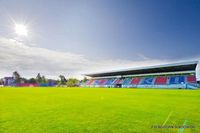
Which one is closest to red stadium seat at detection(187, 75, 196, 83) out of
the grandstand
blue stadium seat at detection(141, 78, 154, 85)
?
the grandstand

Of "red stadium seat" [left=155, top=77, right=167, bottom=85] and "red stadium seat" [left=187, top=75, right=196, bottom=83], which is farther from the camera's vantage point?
"red stadium seat" [left=155, top=77, right=167, bottom=85]

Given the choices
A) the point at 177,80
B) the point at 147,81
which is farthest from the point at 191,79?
the point at 147,81

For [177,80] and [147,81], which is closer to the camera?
[177,80]

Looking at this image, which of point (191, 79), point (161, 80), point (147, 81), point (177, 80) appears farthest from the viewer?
point (147, 81)

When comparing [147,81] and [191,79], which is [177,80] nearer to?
[191,79]

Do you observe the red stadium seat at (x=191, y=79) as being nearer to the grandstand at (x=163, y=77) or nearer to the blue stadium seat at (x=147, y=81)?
the grandstand at (x=163, y=77)

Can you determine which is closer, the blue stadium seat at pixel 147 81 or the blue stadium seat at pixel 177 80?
the blue stadium seat at pixel 177 80

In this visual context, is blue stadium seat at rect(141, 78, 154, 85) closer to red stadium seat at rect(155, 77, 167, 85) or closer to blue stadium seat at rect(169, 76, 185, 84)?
red stadium seat at rect(155, 77, 167, 85)

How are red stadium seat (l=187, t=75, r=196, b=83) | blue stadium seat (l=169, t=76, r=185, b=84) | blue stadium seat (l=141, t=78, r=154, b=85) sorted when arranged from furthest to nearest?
blue stadium seat (l=141, t=78, r=154, b=85) < blue stadium seat (l=169, t=76, r=185, b=84) < red stadium seat (l=187, t=75, r=196, b=83)

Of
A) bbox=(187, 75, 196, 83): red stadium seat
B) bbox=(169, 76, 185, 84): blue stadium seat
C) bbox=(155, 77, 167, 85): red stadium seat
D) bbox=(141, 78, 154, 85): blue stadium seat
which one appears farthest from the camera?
bbox=(141, 78, 154, 85): blue stadium seat

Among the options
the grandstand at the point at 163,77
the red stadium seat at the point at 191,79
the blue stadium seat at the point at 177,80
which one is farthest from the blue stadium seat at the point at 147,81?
the red stadium seat at the point at 191,79

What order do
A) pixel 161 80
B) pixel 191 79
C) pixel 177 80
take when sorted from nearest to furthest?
pixel 191 79 < pixel 177 80 < pixel 161 80

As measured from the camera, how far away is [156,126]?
395 centimetres

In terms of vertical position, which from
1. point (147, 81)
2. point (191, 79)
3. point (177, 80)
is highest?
point (191, 79)
